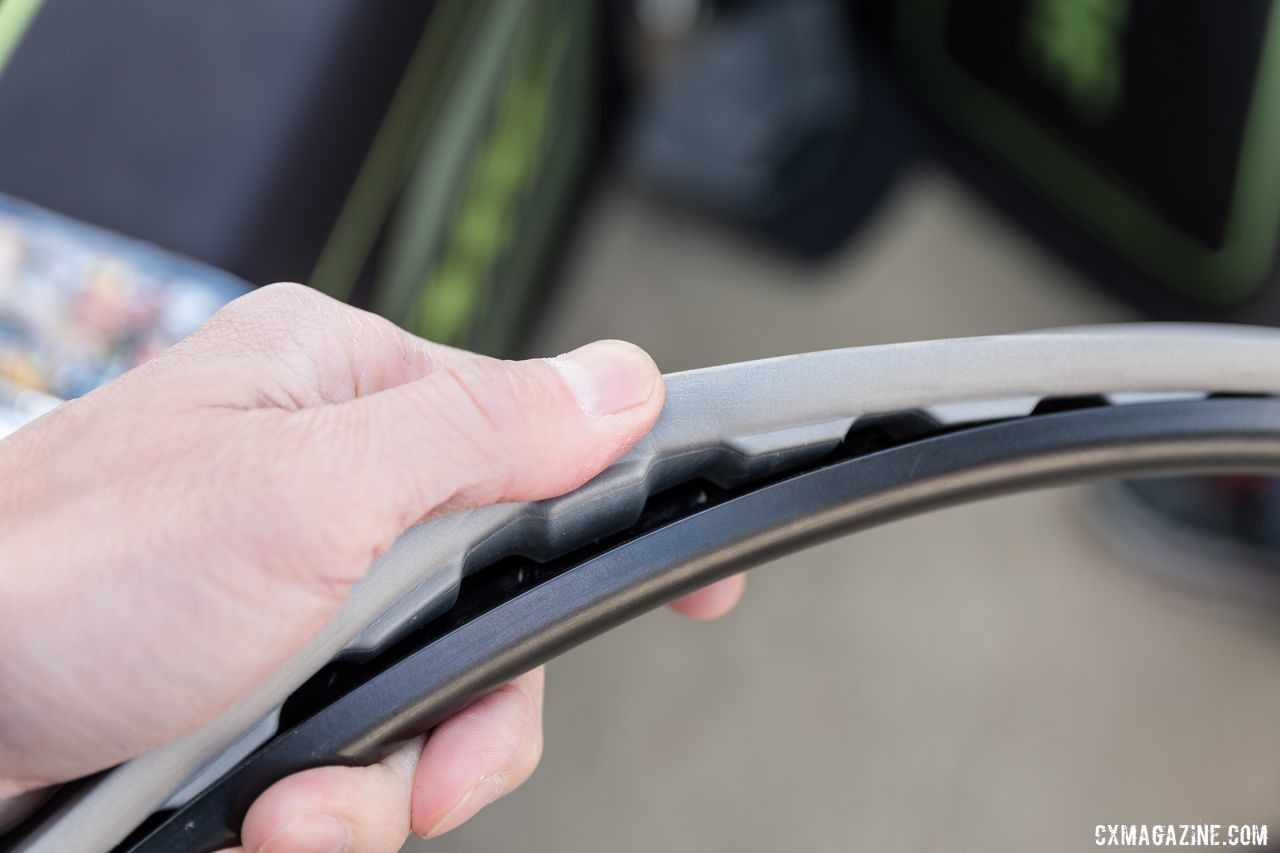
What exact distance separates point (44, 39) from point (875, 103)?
94cm

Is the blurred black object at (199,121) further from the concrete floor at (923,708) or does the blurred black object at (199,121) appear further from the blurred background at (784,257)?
the concrete floor at (923,708)

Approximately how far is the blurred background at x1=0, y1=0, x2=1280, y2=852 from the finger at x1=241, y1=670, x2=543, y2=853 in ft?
0.89

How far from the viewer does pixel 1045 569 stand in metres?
1.18

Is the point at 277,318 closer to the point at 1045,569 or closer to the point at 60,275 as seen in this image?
the point at 60,275

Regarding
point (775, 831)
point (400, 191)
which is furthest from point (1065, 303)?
point (400, 191)

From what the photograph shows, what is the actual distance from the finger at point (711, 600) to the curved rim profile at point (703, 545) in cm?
21

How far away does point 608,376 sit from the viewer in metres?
0.49

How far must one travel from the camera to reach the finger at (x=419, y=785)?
18.5 inches

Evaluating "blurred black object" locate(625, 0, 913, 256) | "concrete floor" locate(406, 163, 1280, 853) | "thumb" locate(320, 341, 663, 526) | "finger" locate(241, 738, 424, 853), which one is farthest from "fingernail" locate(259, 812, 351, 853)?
"blurred black object" locate(625, 0, 913, 256)

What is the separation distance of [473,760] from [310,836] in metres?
0.10

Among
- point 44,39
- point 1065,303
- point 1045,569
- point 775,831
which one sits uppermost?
point 44,39

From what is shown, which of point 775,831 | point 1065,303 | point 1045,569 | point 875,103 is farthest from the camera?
point 875,103

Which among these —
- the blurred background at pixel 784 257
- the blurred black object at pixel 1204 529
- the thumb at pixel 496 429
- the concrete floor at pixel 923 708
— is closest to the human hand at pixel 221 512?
the thumb at pixel 496 429

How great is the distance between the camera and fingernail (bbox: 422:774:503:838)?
0.57 meters
